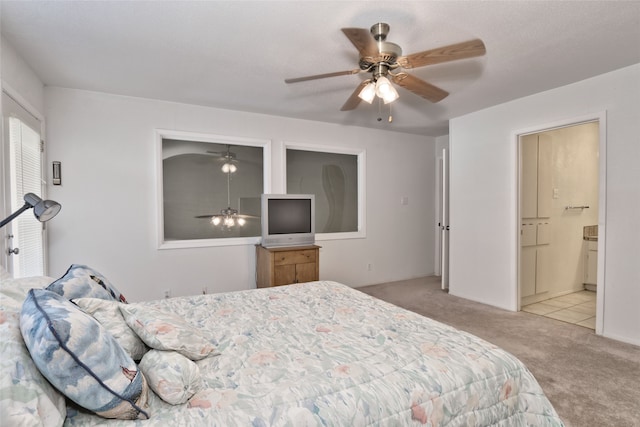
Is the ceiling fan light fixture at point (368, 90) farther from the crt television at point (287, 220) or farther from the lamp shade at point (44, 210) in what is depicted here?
the crt television at point (287, 220)

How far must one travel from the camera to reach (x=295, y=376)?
4.12 ft

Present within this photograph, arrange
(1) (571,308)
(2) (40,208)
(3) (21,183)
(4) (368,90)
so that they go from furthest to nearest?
(1) (571,308) → (3) (21,183) → (4) (368,90) → (2) (40,208)

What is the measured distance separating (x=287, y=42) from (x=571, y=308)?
13.9 ft

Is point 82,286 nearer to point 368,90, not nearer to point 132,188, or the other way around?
point 368,90

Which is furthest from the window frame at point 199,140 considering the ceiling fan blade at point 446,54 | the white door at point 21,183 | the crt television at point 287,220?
the ceiling fan blade at point 446,54

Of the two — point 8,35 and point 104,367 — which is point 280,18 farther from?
point 104,367

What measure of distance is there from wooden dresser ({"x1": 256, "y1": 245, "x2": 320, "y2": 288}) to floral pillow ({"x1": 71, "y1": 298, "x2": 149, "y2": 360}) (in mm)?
2351

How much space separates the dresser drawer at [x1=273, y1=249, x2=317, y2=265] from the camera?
3.73m

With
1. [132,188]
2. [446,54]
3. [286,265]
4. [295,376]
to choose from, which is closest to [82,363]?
[295,376]

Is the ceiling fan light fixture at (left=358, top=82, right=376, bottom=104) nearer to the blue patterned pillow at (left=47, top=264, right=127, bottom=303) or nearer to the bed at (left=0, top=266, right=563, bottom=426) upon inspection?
the bed at (left=0, top=266, right=563, bottom=426)

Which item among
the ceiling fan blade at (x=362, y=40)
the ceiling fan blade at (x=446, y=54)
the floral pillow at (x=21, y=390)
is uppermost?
the ceiling fan blade at (x=362, y=40)

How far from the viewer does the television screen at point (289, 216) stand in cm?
392

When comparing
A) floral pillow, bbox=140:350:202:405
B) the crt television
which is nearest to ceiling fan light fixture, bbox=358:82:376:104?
floral pillow, bbox=140:350:202:405

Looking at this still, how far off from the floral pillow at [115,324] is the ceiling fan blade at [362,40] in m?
1.70
